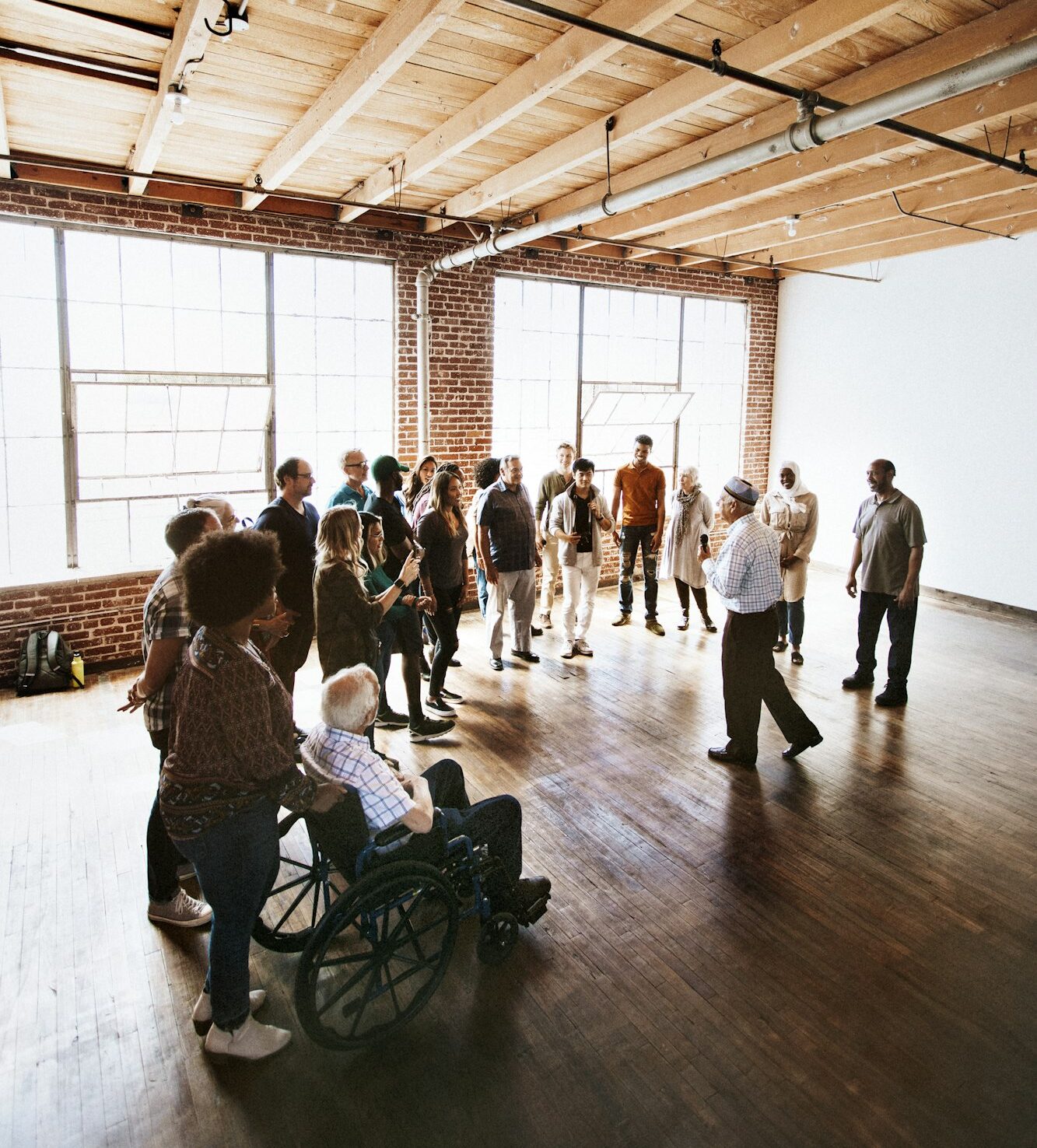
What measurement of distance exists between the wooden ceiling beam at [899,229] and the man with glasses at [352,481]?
4.87 metres

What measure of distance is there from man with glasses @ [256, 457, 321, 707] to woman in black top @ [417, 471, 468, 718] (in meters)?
0.88

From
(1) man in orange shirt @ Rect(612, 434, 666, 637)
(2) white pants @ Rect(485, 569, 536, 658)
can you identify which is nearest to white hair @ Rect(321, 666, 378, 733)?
(2) white pants @ Rect(485, 569, 536, 658)

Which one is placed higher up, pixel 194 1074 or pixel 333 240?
pixel 333 240

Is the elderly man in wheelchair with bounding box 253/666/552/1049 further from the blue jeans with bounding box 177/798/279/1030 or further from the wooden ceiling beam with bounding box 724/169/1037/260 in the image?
the wooden ceiling beam with bounding box 724/169/1037/260

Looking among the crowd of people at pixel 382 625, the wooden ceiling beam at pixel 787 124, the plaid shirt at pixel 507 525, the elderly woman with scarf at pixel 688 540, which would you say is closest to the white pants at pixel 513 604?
the crowd of people at pixel 382 625

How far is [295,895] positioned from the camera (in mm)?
3494

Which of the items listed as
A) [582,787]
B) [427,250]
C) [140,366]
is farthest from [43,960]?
[427,250]

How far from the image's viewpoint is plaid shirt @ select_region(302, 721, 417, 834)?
8.59 ft

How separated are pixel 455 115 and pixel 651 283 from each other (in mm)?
5051

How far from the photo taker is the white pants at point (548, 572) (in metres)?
7.60

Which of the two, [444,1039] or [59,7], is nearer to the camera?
[444,1039]

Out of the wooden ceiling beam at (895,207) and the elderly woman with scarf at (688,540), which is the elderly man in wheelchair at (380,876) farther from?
the wooden ceiling beam at (895,207)

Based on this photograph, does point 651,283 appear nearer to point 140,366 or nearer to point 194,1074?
point 140,366

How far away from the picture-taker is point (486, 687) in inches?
240
